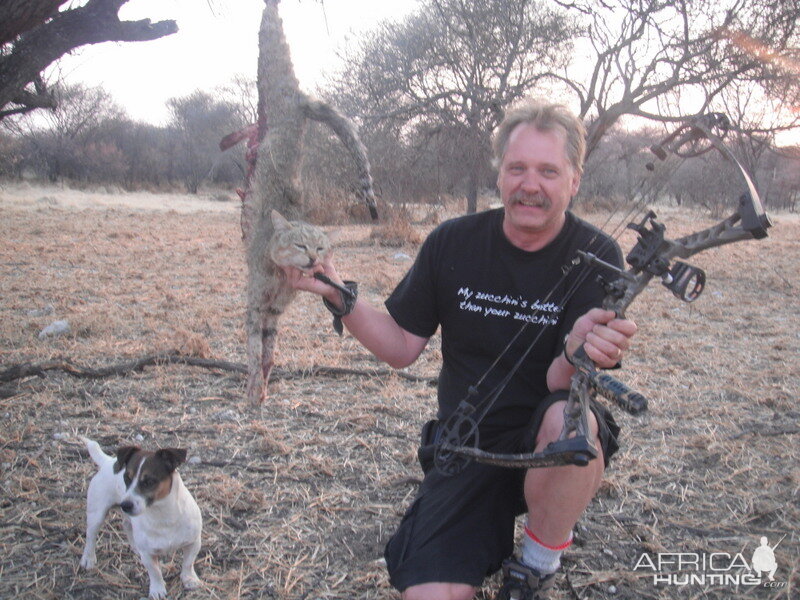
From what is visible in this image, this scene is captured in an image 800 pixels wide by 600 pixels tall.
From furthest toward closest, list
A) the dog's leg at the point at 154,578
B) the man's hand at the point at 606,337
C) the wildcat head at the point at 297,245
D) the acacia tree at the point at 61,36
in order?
the acacia tree at the point at 61,36 < the wildcat head at the point at 297,245 < the dog's leg at the point at 154,578 < the man's hand at the point at 606,337

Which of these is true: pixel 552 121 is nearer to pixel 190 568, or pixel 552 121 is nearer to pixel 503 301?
pixel 503 301

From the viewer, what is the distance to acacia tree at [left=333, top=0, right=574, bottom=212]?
11.1 meters

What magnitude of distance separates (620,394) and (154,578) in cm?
196

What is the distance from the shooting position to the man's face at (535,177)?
2.35 metres

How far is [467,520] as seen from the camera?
2.34m

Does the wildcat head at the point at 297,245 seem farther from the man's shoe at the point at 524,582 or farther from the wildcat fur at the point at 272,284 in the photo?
Result: the man's shoe at the point at 524,582

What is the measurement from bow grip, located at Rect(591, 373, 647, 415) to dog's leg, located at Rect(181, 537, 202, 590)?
1.75 m

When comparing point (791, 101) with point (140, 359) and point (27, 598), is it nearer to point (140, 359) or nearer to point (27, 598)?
point (140, 359)

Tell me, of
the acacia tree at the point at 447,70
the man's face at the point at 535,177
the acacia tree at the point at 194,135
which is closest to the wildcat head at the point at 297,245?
the man's face at the point at 535,177

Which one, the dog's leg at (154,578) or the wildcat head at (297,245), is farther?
the wildcat head at (297,245)

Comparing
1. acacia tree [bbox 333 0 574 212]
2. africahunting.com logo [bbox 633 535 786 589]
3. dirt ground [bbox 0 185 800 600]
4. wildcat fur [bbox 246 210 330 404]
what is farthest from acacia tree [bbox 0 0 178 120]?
acacia tree [bbox 333 0 574 212]

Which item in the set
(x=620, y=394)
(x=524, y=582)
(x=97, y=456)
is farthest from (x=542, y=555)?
(x=97, y=456)

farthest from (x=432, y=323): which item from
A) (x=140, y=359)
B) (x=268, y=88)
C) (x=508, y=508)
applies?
(x=140, y=359)

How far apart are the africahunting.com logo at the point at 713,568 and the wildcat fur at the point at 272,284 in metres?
1.98
